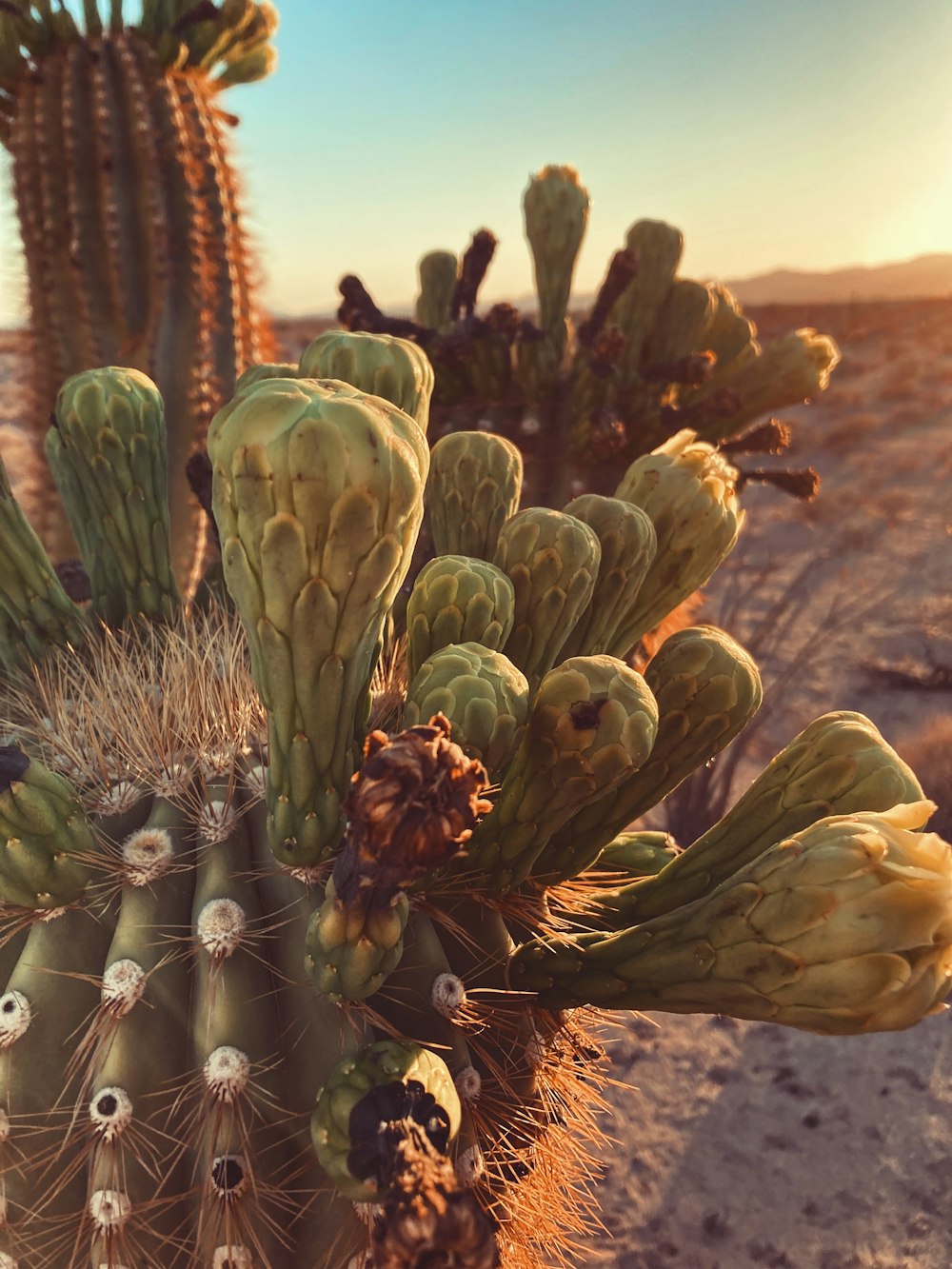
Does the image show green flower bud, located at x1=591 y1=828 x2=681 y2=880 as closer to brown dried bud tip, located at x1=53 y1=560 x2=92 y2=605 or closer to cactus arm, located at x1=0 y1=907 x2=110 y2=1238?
cactus arm, located at x1=0 y1=907 x2=110 y2=1238

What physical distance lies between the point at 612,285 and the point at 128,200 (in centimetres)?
213

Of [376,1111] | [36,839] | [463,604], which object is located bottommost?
[376,1111]

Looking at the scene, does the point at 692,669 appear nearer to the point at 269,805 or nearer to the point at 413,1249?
the point at 269,805

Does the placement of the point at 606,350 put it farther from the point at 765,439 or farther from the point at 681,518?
the point at 681,518

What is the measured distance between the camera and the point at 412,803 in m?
0.73

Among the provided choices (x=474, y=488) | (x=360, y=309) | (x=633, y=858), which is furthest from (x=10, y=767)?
(x=360, y=309)

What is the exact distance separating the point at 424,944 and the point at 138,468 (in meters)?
0.94

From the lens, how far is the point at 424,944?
1087mm

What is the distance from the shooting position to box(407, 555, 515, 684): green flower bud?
111 cm

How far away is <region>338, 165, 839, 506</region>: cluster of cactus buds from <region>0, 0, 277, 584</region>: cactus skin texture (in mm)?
1293

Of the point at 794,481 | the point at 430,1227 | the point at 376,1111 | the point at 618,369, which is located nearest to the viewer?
the point at 430,1227

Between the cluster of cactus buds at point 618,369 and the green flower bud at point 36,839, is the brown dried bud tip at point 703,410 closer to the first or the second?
the cluster of cactus buds at point 618,369

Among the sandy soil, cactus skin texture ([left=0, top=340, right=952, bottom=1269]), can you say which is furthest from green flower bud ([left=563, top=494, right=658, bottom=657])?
the sandy soil

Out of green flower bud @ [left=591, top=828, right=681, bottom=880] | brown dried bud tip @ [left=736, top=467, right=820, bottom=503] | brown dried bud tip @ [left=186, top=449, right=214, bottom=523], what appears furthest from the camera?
brown dried bud tip @ [left=736, top=467, right=820, bottom=503]
